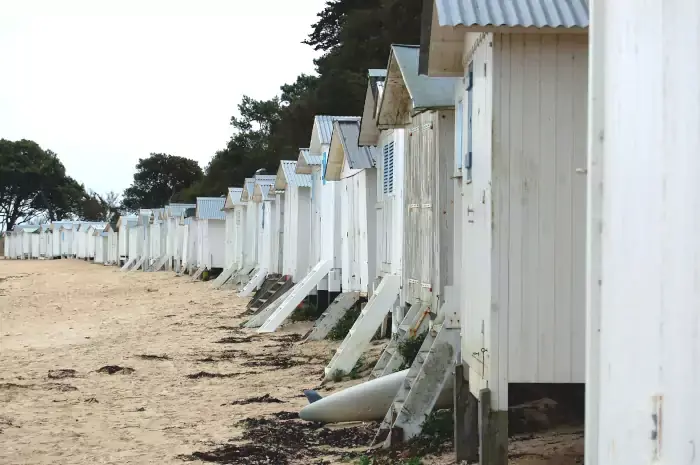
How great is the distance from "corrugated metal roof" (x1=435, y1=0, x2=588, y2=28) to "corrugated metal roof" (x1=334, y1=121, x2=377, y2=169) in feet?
29.2

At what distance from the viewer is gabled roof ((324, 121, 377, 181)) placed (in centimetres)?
1552

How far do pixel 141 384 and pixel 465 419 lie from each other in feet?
21.5

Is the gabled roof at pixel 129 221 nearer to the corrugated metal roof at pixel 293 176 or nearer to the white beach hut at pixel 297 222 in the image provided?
the corrugated metal roof at pixel 293 176

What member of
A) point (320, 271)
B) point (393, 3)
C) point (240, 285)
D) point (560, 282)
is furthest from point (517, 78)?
point (393, 3)

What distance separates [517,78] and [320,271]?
11.9 meters

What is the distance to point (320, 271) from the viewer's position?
59.8 feet

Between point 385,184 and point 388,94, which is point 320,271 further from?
point 388,94

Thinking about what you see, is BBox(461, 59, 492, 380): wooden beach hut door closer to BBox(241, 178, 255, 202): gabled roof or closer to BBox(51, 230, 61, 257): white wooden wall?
BBox(241, 178, 255, 202): gabled roof

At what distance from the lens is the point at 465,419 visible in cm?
731

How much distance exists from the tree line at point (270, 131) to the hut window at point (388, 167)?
2277 cm

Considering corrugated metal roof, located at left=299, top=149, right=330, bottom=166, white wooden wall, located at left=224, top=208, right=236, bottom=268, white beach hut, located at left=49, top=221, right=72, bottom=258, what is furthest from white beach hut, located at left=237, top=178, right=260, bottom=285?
white beach hut, located at left=49, top=221, right=72, bottom=258

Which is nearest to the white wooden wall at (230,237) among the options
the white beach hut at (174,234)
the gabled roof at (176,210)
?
the white beach hut at (174,234)

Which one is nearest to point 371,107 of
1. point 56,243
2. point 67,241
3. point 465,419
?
point 465,419

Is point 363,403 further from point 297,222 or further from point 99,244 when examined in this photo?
point 99,244
